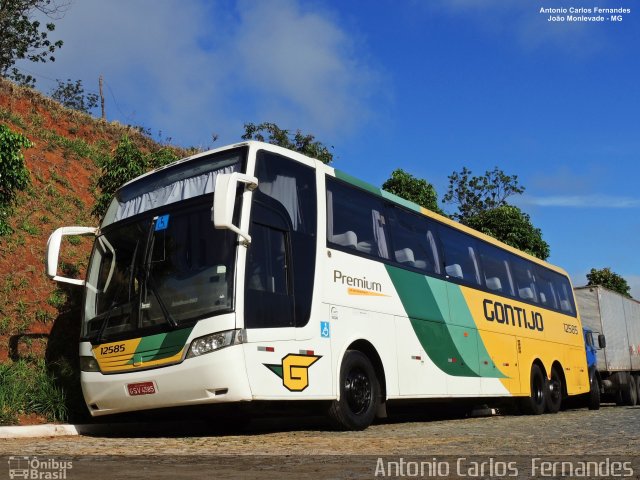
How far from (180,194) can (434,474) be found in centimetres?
534

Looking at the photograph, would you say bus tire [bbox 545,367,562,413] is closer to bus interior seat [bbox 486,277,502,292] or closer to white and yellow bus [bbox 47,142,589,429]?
bus interior seat [bbox 486,277,502,292]

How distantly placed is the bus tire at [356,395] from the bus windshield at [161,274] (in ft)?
6.89

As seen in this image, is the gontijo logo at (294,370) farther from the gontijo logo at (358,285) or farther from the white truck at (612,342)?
the white truck at (612,342)

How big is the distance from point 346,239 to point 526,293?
7498mm

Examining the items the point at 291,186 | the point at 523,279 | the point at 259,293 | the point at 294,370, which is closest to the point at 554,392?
the point at 523,279

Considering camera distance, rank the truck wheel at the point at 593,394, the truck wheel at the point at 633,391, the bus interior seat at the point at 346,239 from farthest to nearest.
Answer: the truck wheel at the point at 633,391 → the truck wheel at the point at 593,394 → the bus interior seat at the point at 346,239

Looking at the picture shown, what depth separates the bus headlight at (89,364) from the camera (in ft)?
28.7

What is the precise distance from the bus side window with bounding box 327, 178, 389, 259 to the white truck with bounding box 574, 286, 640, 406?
39.1 ft

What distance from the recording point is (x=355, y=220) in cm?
1002

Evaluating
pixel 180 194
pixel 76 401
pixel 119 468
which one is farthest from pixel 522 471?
pixel 76 401

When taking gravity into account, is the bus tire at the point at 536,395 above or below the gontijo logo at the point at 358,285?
below

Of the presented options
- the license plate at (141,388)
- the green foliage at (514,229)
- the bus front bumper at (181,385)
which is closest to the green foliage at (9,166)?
the bus front bumper at (181,385)

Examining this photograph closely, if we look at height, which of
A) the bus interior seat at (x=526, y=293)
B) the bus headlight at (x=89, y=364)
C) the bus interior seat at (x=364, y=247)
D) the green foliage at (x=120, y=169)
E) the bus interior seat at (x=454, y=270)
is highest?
the green foliage at (x=120, y=169)

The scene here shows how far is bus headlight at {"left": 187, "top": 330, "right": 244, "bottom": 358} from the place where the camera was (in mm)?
7664
